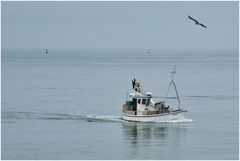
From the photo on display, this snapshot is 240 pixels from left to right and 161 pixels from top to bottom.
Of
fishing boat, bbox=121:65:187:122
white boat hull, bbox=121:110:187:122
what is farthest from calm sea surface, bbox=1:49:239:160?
fishing boat, bbox=121:65:187:122

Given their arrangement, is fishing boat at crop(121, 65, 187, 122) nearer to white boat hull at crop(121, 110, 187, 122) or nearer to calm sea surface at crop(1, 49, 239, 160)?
white boat hull at crop(121, 110, 187, 122)

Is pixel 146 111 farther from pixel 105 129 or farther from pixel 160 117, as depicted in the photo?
pixel 105 129

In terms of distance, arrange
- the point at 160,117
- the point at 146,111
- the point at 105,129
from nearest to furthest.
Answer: the point at 105,129 < the point at 160,117 < the point at 146,111

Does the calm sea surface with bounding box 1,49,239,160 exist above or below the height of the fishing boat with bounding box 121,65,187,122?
below

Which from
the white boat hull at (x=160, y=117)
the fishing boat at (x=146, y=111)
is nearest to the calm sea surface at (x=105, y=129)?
the white boat hull at (x=160, y=117)

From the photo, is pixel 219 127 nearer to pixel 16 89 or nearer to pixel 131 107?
pixel 131 107

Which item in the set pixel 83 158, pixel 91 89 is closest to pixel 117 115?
pixel 83 158

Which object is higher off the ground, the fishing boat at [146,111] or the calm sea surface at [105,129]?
the fishing boat at [146,111]

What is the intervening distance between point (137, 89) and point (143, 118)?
97.5 inches

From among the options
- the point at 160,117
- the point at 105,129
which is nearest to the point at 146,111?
the point at 160,117

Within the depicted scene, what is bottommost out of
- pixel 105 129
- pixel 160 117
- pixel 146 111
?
pixel 105 129

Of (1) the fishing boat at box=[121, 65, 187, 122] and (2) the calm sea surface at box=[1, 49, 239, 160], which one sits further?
(1) the fishing boat at box=[121, 65, 187, 122]

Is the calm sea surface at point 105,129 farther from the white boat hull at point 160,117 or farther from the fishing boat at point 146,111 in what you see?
the fishing boat at point 146,111

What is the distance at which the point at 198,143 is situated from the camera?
53688 mm
